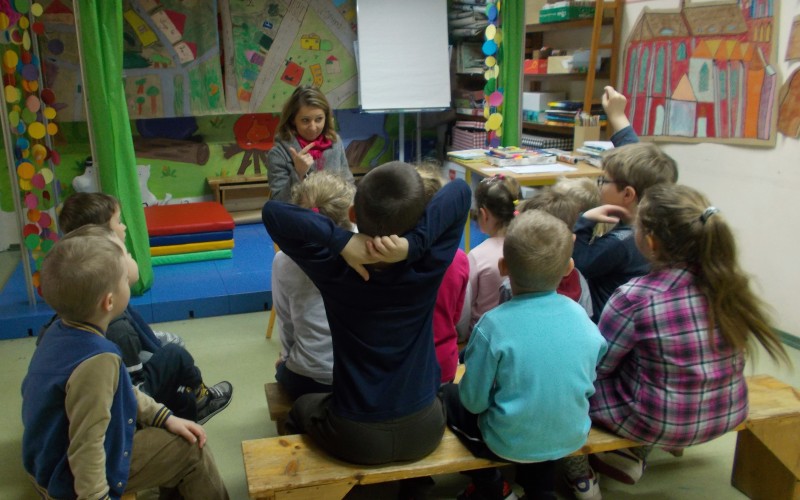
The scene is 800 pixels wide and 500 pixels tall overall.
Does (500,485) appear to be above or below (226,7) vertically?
below

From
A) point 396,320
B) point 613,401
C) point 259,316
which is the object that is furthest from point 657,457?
point 259,316

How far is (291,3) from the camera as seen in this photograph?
5.10 metres

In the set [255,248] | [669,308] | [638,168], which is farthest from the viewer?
[255,248]

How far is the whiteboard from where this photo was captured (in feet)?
16.4

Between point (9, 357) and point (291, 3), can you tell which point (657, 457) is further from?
point (291, 3)

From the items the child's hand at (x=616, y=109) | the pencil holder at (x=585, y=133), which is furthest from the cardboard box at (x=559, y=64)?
the child's hand at (x=616, y=109)

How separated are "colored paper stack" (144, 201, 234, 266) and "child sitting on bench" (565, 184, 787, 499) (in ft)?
9.49

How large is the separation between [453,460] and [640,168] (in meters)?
1.12

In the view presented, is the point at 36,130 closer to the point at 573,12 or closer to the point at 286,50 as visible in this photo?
the point at 286,50

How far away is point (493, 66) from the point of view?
13.8ft

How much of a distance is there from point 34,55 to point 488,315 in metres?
2.72

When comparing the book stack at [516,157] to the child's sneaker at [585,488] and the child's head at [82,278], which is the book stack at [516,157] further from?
the child's head at [82,278]

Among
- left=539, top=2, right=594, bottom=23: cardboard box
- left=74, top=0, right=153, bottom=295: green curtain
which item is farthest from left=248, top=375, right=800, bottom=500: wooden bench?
left=539, top=2, right=594, bottom=23: cardboard box

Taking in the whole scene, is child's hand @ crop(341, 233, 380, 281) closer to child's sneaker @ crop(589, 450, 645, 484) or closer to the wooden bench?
the wooden bench
